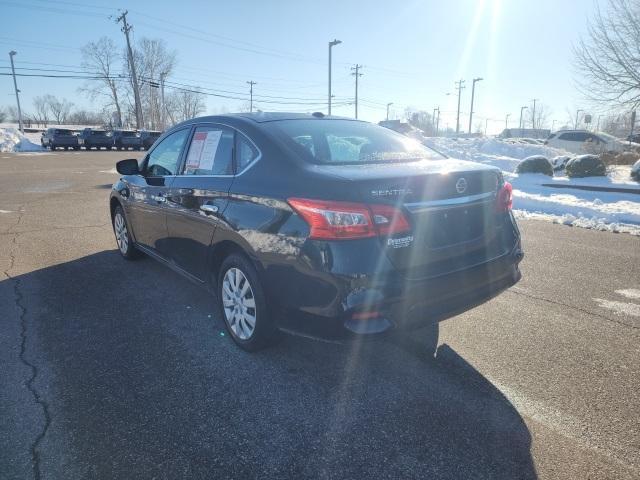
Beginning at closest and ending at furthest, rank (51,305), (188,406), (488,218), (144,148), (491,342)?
(188,406) → (488,218) → (491,342) → (51,305) → (144,148)

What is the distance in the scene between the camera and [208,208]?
134 inches

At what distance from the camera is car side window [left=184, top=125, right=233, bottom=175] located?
135 inches

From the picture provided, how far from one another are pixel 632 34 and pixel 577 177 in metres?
5.63

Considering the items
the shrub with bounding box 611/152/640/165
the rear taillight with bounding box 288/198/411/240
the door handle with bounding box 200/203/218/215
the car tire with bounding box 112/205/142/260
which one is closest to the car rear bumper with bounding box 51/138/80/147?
the car tire with bounding box 112/205/142/260

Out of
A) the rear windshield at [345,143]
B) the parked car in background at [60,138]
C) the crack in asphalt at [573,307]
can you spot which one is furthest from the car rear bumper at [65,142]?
the crack in asphalt at [573,307]

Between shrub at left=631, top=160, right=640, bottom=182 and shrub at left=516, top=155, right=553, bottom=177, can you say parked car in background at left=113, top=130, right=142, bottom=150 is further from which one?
shrub at left=631, top=160, right=640, bottom=182

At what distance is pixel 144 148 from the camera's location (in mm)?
40875

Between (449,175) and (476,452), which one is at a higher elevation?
(449,175)

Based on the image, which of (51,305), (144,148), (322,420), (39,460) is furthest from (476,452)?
(144,148)

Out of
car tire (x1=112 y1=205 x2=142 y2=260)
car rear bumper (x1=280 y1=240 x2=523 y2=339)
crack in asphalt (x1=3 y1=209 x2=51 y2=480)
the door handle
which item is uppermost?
the door handle

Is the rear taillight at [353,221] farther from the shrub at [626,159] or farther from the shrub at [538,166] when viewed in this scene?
the shrub at [626,159]

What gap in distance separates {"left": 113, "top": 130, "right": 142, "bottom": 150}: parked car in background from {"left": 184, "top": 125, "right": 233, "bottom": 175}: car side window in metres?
39.1

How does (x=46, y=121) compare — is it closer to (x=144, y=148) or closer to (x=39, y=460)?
(x=144, y=148)

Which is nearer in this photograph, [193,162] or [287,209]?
[287,209]
